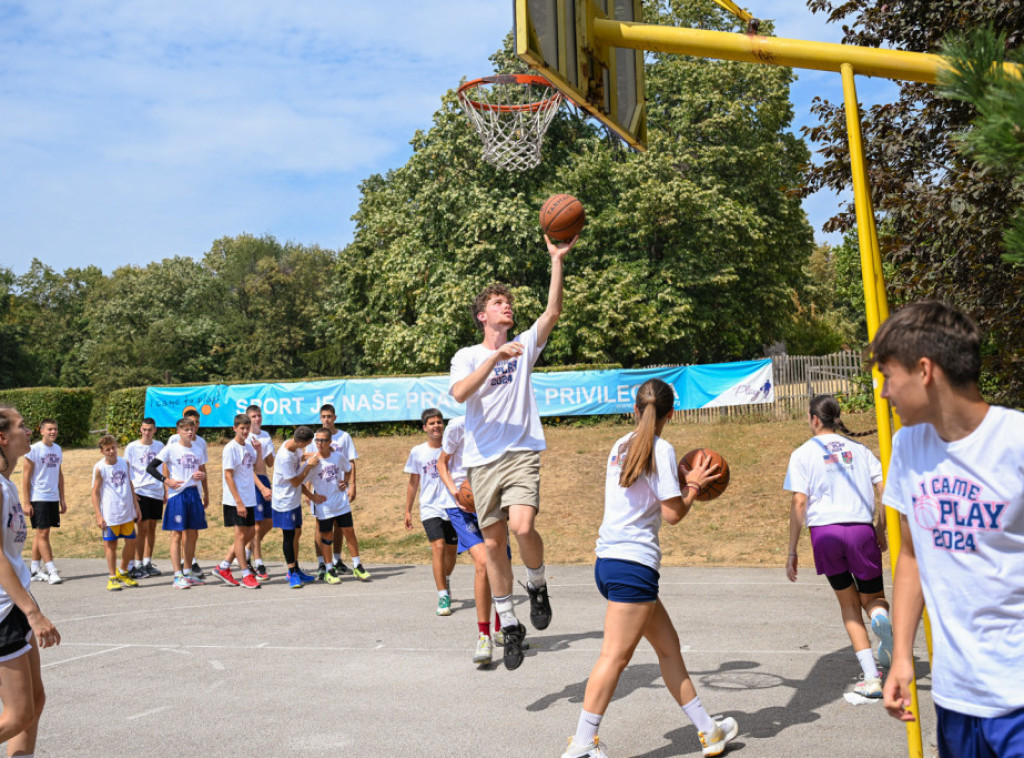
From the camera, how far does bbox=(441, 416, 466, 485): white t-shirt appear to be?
9295 mm

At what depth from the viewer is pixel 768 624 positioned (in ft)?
29.5

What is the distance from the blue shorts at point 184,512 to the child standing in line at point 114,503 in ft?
2.53

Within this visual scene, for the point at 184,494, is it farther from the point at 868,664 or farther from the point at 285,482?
the point at 868,664

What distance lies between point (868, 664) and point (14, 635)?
5151mm

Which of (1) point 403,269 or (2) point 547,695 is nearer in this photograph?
(2) point 547,695

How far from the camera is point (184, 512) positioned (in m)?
13.2

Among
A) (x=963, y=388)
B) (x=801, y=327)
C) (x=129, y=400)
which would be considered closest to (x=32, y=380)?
(x=129, y=400)

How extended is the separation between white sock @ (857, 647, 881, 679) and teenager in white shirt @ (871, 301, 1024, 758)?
353 cm

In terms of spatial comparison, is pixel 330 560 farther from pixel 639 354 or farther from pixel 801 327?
pixel 801 327

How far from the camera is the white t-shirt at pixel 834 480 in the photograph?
6520 mm

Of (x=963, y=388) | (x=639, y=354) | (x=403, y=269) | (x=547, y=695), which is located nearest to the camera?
(x=963, y=388)

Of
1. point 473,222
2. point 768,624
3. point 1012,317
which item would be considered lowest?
point 768,624

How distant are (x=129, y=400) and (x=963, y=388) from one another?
99.1ft

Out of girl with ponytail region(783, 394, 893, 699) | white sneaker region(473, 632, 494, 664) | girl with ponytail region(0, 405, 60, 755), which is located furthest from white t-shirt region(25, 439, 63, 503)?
girl with ponytail region(783, 394, 893, 699)
